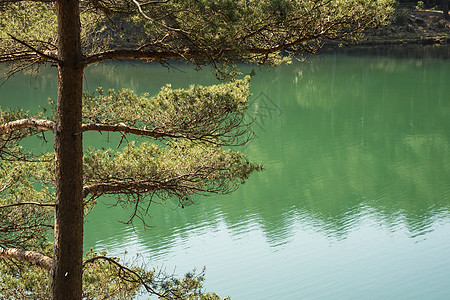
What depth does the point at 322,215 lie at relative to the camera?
10391 millimetres

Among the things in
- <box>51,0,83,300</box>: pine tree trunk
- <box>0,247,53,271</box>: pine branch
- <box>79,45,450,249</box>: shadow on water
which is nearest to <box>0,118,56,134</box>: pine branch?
<box>51,0,83,300</box>: pine tree trunk

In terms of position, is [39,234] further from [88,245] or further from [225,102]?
[88,245]

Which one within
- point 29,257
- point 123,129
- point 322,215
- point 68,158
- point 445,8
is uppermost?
point 445,8

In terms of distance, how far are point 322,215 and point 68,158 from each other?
7.22 metres

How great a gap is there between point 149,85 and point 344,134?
815 cm

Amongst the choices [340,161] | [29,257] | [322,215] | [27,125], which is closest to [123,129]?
[27,125]

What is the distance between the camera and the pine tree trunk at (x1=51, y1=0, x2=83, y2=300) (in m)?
3.75

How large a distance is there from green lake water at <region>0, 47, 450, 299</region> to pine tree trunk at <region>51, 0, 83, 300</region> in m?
0.68

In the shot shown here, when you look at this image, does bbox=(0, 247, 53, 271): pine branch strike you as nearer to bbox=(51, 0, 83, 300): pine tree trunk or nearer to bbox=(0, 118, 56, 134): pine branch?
bbox=(51, 0, 83, 300): pine tree trunk

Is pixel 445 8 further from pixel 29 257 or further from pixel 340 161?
pixel 29 257

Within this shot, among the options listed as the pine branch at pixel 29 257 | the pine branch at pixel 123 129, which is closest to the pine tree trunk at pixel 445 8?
the pine branch at pixel 123 129

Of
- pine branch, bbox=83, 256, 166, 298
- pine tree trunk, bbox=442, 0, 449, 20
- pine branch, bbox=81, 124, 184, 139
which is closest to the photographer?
pine branch, bbox=81, 124, 184, 139

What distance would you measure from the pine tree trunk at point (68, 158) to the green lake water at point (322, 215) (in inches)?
26.6

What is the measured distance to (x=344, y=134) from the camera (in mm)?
15812
